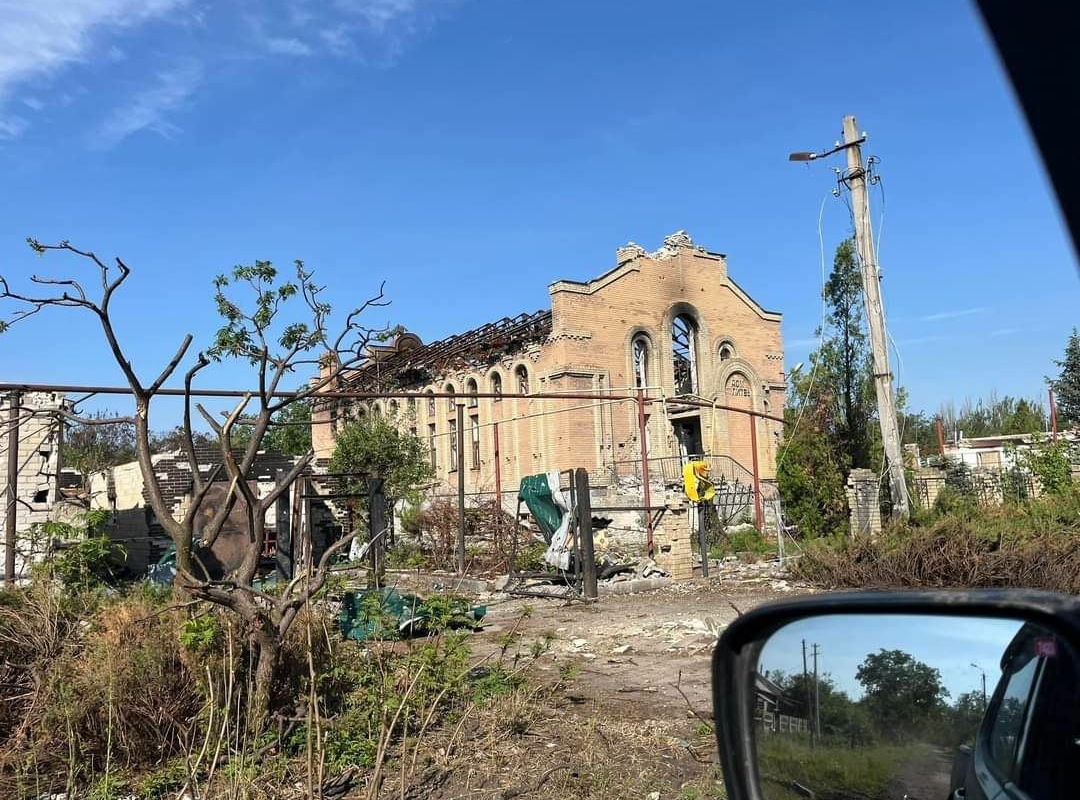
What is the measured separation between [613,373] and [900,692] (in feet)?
86.8

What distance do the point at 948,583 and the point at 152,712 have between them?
10320 mm

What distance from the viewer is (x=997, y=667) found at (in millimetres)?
1184

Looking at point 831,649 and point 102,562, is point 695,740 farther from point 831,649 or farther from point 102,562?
point 102,562

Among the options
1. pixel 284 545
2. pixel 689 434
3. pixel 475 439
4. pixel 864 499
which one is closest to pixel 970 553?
pixel 864 499

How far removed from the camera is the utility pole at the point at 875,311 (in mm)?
15055

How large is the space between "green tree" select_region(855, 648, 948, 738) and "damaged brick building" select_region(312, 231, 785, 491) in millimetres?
23606

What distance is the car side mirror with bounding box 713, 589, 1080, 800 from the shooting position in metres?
1.11

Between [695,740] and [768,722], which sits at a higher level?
[768,722]

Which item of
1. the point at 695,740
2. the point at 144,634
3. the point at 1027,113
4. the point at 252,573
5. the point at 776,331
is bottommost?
the point at 695,740

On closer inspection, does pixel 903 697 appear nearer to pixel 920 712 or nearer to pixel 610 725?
pixel 920 712

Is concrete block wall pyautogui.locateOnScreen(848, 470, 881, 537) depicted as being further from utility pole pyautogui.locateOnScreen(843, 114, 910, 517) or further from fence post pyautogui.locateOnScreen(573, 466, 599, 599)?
fence post pyautogui.locateOnScreen(573, 466, 599, 599)

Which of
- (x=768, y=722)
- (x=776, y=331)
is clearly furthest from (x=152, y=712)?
(x=776, y=331)

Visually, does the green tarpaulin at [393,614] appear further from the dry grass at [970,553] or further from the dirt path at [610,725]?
the dry grass at [970,553]

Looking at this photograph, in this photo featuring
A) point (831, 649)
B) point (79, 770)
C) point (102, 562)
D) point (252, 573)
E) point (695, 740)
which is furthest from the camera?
point (102, 562)
